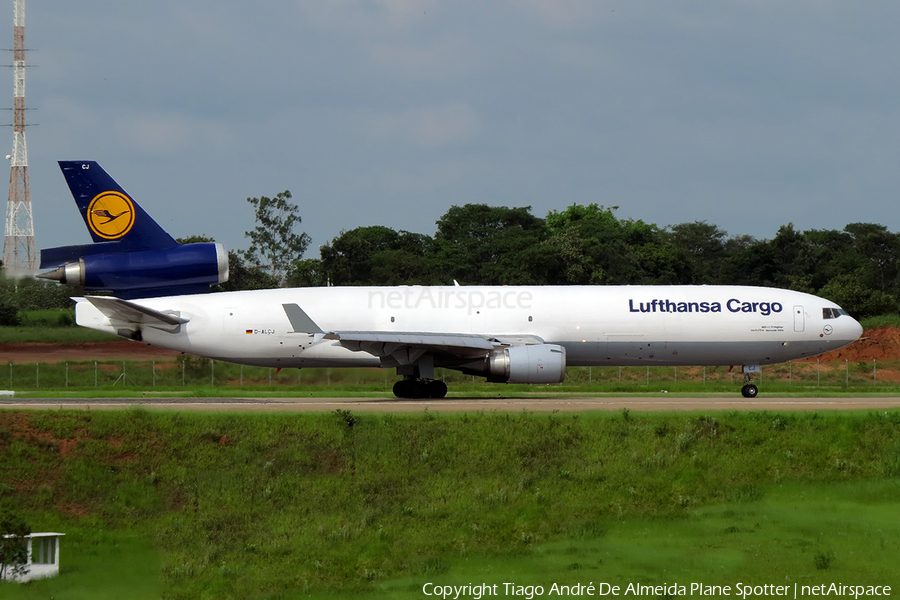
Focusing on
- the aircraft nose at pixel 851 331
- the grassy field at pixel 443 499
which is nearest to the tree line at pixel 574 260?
the aircraft nose at pixel 851 331

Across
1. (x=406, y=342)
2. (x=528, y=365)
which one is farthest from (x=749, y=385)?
(x=406, y=342)

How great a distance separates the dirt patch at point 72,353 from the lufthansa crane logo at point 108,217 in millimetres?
17853

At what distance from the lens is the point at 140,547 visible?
18.8 m

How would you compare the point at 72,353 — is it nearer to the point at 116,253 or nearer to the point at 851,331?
the point at 116,253

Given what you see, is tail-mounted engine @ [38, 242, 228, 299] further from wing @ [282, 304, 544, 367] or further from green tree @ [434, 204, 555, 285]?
green tree @ [434, 204, 555, 285]

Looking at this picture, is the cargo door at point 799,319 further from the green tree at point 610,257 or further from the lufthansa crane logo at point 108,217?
the green tree at point 610,257

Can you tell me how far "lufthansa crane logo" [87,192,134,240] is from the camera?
110 feet

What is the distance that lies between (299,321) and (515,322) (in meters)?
7.56

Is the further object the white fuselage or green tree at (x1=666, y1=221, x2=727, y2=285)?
green tree at (x1=666, y1=221, x2=727, y2=285)

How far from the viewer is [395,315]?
33750mm

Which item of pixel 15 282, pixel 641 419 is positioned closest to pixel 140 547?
pixel 641 419

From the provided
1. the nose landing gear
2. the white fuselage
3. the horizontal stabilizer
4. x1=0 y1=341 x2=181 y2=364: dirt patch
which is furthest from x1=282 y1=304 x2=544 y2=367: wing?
x1=0 y1=341 x2=181 y2=364: dirt patch

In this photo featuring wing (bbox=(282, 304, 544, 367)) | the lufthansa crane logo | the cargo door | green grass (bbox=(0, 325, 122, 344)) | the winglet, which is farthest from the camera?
green grass (bbox=(0, 325, 122, 344))

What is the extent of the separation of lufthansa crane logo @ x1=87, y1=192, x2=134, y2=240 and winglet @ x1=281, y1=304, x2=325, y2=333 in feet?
24.8
